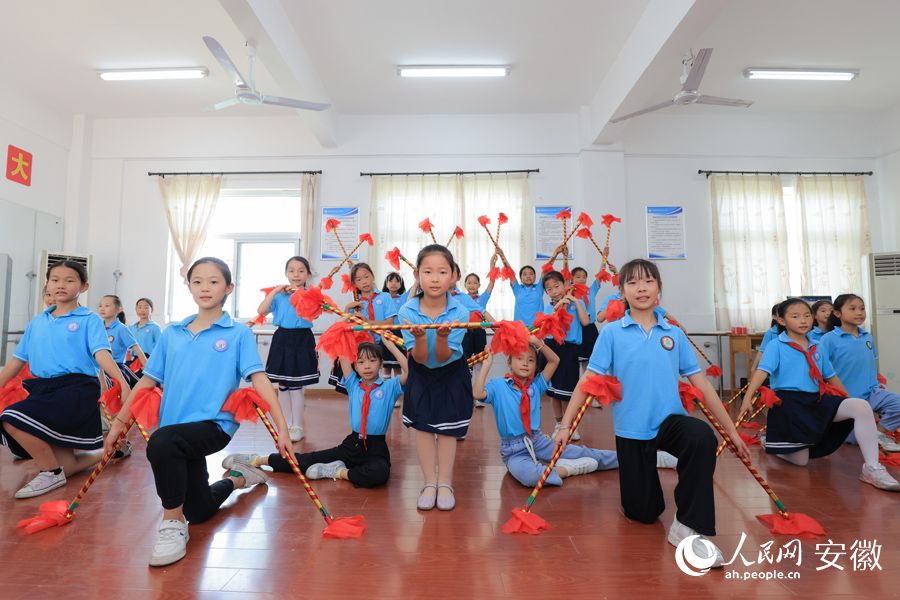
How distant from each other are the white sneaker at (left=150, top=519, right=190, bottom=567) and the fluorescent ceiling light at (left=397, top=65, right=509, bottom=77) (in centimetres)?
515

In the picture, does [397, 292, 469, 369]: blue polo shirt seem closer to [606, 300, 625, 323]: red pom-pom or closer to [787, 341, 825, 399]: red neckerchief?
[606, 300, 625, 323]: red pom-pom

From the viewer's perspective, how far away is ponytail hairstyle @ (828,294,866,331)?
10.9 ft

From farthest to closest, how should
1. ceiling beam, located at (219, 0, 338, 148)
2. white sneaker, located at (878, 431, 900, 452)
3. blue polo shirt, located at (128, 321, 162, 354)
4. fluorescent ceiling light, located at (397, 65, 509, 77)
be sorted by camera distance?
fluorescent ceiling light, located at (397, 65, 509, 77) → blue polo shirt, located at (128, 321, 162, 354) → ceiling beam, located at (219, 0, 338, 148) → white sneaker, located at (878, 431, 900, 452)

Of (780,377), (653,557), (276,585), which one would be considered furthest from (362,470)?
(780,377)

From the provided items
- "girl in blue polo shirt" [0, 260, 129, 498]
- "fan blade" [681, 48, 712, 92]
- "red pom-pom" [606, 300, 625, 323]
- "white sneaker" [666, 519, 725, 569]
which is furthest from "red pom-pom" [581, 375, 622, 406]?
"fan blade" [681, 48, 712, 92]

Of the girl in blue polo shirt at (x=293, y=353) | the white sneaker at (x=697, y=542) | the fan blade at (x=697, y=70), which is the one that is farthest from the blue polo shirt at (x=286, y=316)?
the fan blade at (x=697, y=70)

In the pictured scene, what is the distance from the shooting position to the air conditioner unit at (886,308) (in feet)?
19.1

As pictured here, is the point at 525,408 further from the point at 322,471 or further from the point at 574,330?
the point at 574,330

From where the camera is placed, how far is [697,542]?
5.77ft

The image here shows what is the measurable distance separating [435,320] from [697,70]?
11.7 feet

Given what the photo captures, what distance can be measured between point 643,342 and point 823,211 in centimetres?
645

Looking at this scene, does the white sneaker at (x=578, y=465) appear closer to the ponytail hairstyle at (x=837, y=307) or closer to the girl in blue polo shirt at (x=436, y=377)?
the girl in blue polo shirt at (x=436, y=377)

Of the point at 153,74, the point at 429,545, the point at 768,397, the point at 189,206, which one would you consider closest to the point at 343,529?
the point at 429,545

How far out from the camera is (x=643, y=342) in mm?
2082
